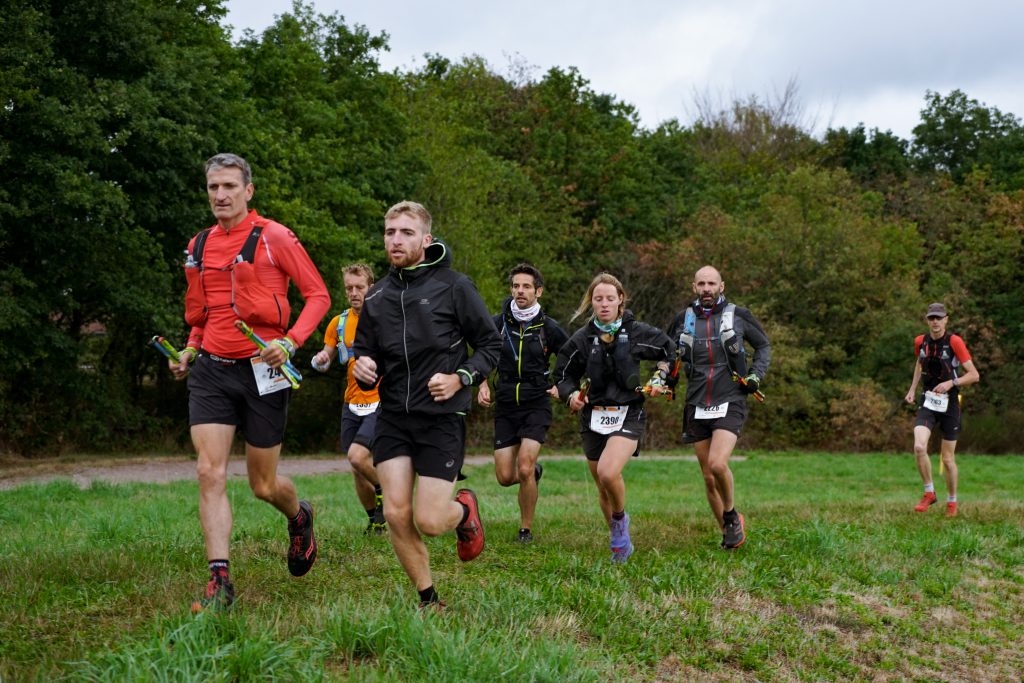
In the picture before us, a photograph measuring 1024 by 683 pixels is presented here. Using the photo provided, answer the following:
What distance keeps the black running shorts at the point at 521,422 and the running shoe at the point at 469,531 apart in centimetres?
299

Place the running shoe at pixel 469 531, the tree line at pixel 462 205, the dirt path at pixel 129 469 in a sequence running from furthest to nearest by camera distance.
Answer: the tree line at pixel 462 205 < the dirt path at pixel 129 469 < the running shoe at pixel 469 531

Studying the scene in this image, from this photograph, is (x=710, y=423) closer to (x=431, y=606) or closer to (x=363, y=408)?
(x=363, y=408)

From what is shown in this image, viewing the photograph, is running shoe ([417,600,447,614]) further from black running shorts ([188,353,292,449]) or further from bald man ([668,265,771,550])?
bald man ([668,265,771,550])

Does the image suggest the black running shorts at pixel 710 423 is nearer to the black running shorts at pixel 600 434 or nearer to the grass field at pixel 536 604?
the black running shorts at pixel 600 434

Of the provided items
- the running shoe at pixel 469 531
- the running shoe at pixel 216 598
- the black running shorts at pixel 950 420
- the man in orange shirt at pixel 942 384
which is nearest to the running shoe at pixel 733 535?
the running shoe at pixel 469 531

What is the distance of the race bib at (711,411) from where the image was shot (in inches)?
344

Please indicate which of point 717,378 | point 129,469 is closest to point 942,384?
point 717,378

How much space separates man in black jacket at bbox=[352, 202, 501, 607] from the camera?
5.57 meters

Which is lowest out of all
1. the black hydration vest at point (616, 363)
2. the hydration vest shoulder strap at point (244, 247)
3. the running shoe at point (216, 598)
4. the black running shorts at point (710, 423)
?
the running shoe at point (216, 598)

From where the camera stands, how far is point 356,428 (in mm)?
9281

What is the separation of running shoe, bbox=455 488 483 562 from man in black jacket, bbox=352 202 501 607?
470 millimetres

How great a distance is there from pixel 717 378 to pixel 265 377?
4404 millimetres

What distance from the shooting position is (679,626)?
600 cm

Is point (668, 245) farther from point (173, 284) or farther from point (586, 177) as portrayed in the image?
point (173, 284)
